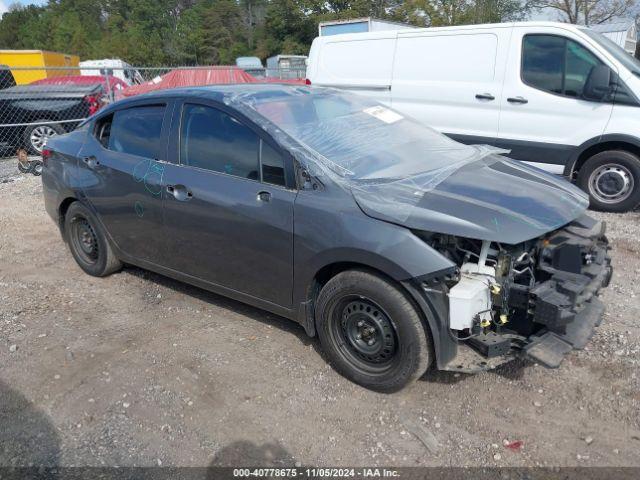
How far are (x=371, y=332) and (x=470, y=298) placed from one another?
25.1 inches

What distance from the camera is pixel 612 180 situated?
20.7 feet

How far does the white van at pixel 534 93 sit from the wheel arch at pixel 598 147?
11 mm

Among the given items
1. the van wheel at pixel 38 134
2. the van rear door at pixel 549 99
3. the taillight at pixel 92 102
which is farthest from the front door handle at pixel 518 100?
the van wheel at pixel 38 134

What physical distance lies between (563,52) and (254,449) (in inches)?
230

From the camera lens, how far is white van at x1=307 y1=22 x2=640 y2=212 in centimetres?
609

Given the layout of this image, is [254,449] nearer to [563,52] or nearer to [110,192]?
[110,192]

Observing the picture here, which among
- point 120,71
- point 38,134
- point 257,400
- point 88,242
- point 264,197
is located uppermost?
point 120,71

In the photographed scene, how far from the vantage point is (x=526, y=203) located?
3.02 meters

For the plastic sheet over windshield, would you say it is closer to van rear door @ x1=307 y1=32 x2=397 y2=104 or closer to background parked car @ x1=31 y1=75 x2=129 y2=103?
van rear door @ x1=307 y1=32 x2=397 y2=104

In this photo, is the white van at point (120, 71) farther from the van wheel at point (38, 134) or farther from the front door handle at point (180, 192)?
the front door handle at point (180, 192)

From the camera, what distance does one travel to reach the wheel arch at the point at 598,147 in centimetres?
603

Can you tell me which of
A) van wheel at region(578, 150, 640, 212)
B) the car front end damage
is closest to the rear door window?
the car front end damage

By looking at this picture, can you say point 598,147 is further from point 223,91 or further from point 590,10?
point 590,10

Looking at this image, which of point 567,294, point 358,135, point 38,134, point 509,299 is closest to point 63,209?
point 358,135
